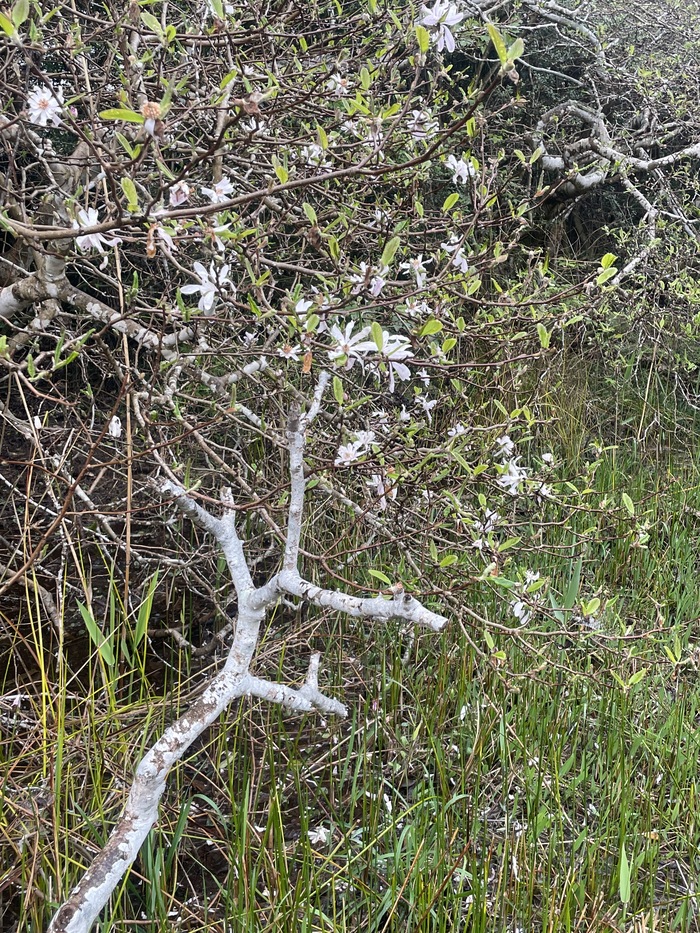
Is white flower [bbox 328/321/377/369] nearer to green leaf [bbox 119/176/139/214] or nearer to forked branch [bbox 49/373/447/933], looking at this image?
forked branch [bbox 49/373/447/933]

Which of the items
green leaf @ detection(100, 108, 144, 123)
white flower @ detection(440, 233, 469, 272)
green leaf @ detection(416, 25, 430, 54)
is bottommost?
white flower @ detection(440, 233, 469, 272)

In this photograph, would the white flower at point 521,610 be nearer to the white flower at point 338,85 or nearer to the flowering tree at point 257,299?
the flowering tree at point 257,299

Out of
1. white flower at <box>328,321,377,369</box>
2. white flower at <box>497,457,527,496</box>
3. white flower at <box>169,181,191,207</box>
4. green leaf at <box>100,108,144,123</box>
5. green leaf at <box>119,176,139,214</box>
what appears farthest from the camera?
white flower at <box>497,457,527,496</box>

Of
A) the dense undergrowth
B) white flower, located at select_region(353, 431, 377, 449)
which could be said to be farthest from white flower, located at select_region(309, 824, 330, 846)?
white flower, located at select_region(353, 431, 377, 449)

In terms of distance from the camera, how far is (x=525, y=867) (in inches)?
65.4

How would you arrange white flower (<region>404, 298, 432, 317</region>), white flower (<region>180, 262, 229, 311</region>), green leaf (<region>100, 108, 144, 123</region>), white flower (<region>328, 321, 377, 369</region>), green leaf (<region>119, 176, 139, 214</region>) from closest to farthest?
green leaf (<region>100, 108, 144, 123</region>), green leaf (<region>119, 176, 139, 214</region>), white flower (<region>328, 321, 377, 369</region>), white flower (<region>180, 262, 229, 311</region>), white flower (<region>404, 298, 432, 317</region>)

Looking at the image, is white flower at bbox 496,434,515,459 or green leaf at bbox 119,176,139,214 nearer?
green leaf at bbox 119,176,139,214

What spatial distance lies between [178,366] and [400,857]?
1286 millimetres

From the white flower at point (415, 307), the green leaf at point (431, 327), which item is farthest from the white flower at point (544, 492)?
the green leaf at point (431, 327)

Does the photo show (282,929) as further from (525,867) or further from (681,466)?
(681,466)

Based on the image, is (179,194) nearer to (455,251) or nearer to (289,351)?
(289,351)

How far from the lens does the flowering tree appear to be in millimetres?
1373

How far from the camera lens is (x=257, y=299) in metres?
1.69

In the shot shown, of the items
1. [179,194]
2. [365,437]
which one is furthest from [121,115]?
[365,437]
